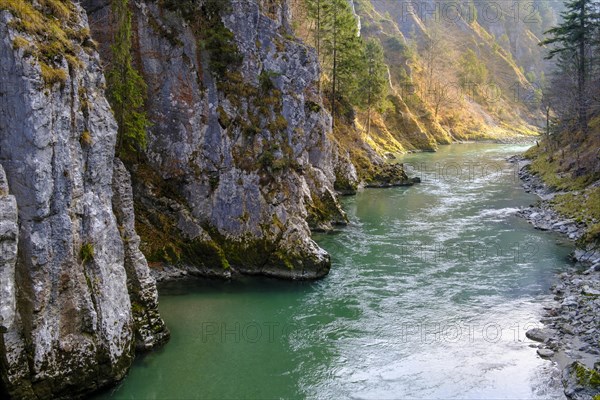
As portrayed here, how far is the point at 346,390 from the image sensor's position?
59.0ft

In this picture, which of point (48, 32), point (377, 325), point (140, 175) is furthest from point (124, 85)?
point (377, 325)

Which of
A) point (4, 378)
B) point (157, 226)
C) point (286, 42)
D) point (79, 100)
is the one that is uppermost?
point (286, 42)

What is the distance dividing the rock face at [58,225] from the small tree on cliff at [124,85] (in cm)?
545

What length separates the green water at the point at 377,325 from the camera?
1828 centimetres

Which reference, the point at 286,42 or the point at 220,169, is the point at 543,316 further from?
the point at 286,42

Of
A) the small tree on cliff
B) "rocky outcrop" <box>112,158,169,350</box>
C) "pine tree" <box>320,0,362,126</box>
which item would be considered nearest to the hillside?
"pine tree" <box>320,0,362,126</box>

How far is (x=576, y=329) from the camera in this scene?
850 inches

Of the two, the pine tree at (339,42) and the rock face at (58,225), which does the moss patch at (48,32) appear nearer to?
the rock face at (58,225)

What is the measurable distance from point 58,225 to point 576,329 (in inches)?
803

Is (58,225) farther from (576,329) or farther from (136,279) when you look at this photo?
(576,329)

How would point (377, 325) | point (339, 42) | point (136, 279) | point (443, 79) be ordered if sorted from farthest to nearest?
point (443, 79)
point (339, 42)
point (377, 325)
point (136, 279)

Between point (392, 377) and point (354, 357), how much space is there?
1.86m

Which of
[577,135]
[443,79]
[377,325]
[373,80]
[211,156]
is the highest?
[443,79]

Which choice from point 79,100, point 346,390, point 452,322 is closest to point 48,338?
point 79,100
